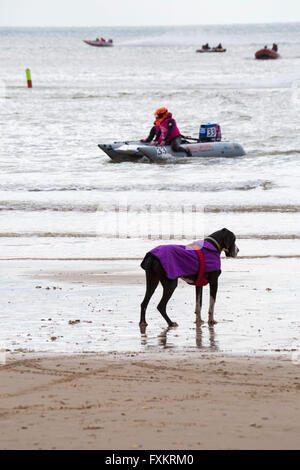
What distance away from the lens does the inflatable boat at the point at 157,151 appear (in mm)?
22406

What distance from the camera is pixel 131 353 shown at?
690 cm

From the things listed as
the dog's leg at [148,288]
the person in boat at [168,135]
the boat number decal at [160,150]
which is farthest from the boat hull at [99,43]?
the dog's leg at [148,288]

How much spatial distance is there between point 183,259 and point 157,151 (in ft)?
47.7

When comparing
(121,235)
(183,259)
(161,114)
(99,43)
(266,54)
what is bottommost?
(121,235)

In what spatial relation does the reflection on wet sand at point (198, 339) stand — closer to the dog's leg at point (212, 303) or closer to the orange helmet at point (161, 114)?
the dog's leg at point (212, 303)

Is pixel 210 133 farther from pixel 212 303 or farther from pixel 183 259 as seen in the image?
pixel 183 259

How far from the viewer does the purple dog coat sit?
7.86m

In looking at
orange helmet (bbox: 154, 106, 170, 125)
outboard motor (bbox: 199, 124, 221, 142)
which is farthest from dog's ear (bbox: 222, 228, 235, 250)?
outboard motor (bbox: 199, 124, 221, 142)

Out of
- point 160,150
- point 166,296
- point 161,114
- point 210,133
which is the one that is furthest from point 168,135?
point 166,296

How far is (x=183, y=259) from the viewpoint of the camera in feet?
26.2

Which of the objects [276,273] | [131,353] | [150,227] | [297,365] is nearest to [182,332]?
[131,353]

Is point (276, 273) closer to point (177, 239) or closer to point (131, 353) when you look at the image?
point (177, 239)

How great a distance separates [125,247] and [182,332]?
15.9ft

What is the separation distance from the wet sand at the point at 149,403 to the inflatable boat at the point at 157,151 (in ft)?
52.2
